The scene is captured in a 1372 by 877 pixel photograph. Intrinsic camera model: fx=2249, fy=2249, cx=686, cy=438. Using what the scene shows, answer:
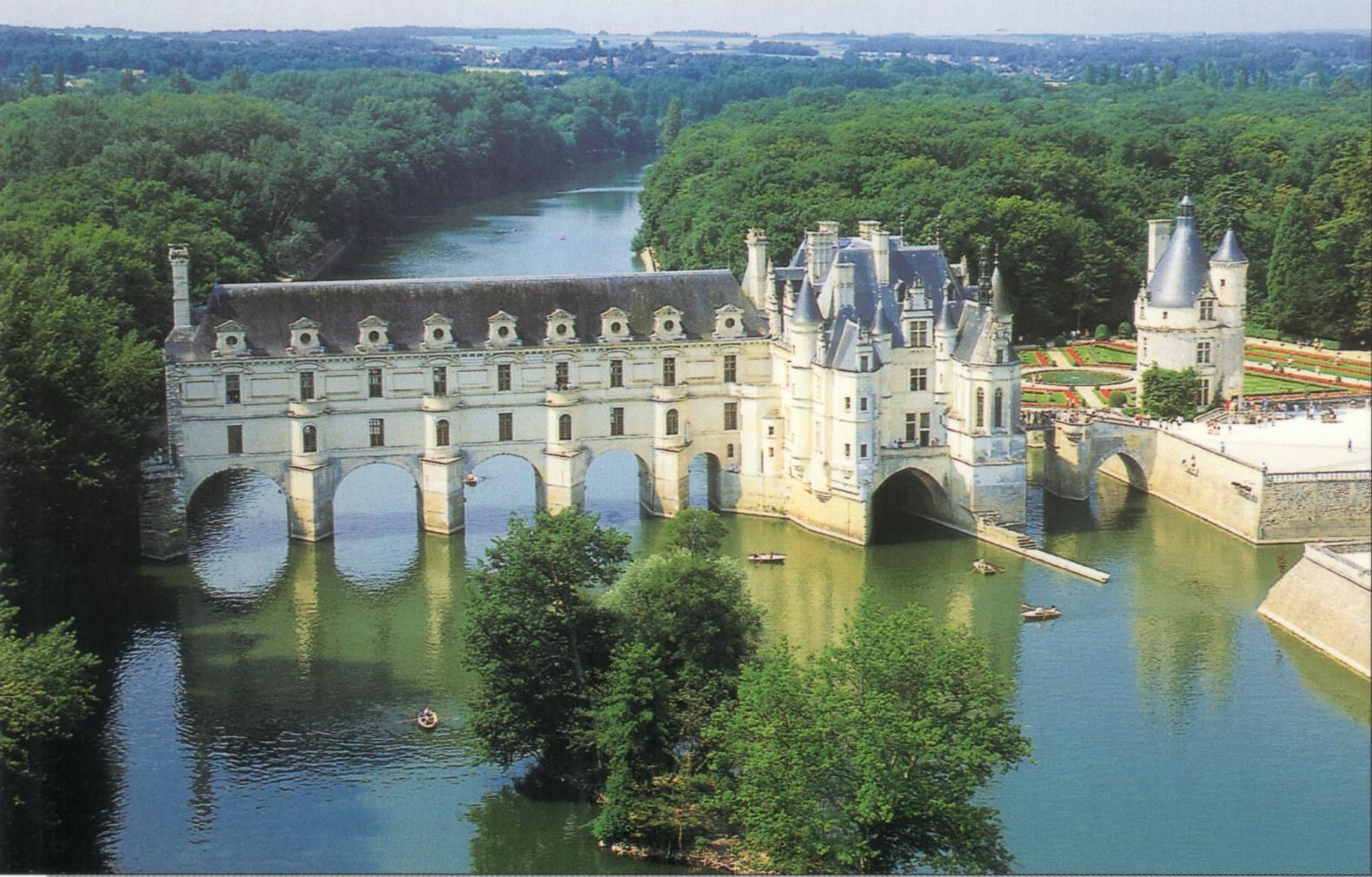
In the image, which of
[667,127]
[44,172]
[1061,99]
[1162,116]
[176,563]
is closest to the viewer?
[176,563]

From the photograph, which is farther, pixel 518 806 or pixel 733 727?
pixel 518 806

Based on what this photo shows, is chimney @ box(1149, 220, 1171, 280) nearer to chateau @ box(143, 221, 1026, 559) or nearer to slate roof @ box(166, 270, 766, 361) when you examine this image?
chateau @ box(143, 221, 1026, 559)

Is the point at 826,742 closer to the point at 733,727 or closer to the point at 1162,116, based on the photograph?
the point at 733,727

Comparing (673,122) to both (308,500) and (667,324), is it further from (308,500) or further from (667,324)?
(308,500)

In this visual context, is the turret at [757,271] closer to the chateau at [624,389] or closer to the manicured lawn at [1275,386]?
the chateau at [624,389]

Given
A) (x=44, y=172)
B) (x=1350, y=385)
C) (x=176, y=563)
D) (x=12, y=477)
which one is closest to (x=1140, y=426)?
(x=1350, y=385)

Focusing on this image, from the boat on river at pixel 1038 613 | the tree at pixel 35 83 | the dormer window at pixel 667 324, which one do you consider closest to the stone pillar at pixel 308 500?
the dormer window at pixel 667 324

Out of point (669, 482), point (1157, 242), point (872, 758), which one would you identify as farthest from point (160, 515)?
point (1157, 242)
